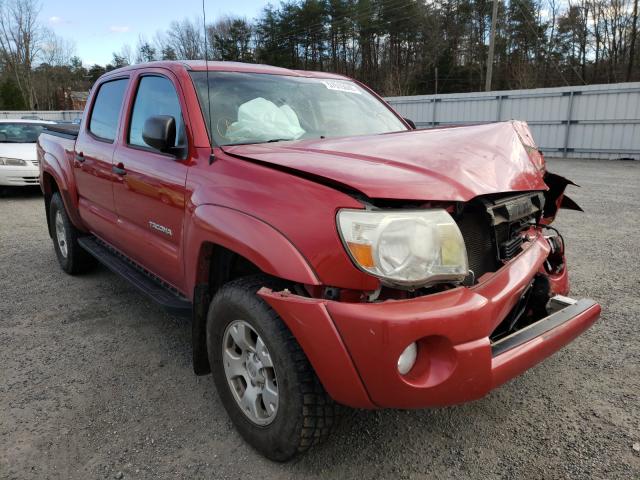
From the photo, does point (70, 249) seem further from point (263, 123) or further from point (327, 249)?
point (327, 249)

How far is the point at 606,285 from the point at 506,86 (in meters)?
35.1

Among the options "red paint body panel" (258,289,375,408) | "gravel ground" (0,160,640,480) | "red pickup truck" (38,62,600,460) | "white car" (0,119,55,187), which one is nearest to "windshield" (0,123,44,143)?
"white car" (0,119,55,187)

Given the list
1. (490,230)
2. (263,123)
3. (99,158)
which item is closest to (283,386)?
(490,230)

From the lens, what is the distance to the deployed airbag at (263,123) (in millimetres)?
2654

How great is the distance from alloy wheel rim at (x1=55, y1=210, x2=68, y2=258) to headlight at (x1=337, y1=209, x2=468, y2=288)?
3.96m

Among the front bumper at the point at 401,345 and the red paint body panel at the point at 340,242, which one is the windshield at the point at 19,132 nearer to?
the red paint body panel at the point at 340,242

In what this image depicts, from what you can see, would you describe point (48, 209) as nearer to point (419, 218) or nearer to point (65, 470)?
point (65, 470)

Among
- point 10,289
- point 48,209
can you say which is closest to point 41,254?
point 48,209

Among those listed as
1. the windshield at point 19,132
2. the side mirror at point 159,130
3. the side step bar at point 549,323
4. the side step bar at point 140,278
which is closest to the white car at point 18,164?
the windshield at point 19,132

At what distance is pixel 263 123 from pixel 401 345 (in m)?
1.66

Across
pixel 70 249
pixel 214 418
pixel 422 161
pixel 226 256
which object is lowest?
pixel 214 418

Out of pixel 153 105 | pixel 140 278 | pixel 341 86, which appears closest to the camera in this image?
pixel 153 105

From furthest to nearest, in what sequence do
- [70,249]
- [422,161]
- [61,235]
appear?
[61,235] → [70,249] → [422,161]

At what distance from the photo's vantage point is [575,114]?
15.0 m
